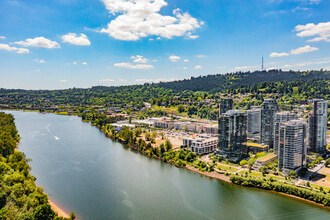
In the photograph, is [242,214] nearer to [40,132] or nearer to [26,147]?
[26,147]

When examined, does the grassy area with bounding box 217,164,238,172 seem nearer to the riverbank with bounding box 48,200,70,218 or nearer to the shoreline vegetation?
the riverbank with bounding box 48,200,70,218

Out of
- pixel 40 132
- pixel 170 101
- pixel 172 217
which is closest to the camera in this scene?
pixel 172 217

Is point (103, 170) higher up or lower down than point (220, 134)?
lower down

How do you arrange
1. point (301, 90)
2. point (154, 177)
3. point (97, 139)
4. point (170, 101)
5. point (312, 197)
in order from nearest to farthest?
point (312, 197) < point (154, 177) < point (97, 139) < point (301, 90) < point (170, 101)

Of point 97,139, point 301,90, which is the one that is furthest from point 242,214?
point 301,90

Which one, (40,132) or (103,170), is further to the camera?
(40,132)

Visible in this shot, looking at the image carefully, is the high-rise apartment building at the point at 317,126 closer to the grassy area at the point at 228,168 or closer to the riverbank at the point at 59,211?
the grassy area at the point at 228,168

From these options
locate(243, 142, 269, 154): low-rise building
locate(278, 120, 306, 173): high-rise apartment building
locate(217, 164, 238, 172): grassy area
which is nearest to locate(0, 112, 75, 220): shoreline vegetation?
locate(217, 164, 238, 172): grassy area
